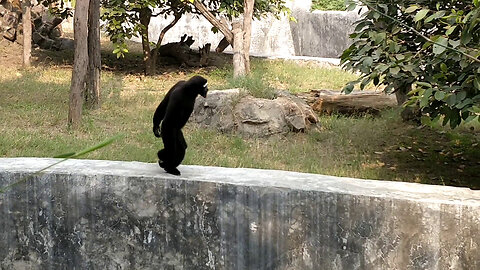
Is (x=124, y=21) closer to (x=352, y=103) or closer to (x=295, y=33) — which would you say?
(x=352, y=103)

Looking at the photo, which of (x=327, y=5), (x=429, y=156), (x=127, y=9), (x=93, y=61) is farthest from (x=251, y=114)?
(x=327, y=5)

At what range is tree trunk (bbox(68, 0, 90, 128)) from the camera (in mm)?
8586

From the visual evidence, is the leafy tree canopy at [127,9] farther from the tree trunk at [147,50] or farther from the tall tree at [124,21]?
the tree trunk at [147,50]

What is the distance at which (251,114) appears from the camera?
877cm

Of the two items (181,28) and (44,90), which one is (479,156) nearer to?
(44,90)

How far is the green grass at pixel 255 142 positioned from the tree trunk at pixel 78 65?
Result: 22 centimetres

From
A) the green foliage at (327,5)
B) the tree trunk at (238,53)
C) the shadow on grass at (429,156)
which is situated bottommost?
the shadow on grass at (429,156)

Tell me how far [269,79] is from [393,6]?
6.70 m

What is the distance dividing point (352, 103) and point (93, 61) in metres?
4.35

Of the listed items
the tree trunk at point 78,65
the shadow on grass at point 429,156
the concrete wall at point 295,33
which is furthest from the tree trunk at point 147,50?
the concrete wall at point 295,33

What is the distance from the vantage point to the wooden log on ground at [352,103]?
10070 millimetres

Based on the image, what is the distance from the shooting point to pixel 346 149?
8289 millimetres

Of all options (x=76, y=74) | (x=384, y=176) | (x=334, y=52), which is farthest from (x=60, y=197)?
(x=334, y=52)

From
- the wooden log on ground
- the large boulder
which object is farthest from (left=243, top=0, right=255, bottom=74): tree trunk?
the large boulder
